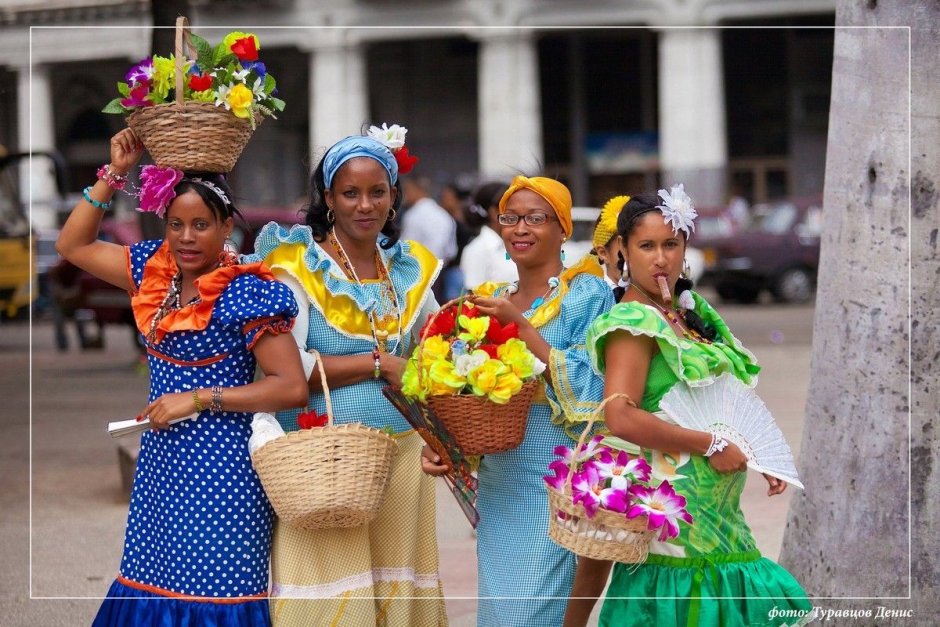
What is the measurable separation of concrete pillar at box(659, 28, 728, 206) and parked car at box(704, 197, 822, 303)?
9393mm

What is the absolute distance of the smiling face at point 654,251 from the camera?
4.10 meters

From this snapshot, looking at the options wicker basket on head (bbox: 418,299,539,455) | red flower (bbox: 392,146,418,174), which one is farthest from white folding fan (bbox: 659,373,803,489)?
red flower (bbox: 392,146,418,174)

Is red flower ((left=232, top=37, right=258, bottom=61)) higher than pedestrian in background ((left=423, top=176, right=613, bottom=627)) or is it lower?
higher

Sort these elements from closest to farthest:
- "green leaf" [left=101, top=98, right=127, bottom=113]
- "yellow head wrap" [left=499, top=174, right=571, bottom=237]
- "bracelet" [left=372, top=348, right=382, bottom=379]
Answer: "green leaf" [left=101, top=98, right=127, bottom=113] < "bracelet" [left=372, top=348, right=382, bottom=379] < "yellow head wrap" [left=499, top=174, right=571, bottom=237]

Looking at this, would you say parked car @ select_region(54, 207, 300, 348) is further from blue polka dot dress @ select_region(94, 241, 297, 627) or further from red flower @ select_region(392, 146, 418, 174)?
blue polka dot dress @ select_region(94, 241, 297, 627)

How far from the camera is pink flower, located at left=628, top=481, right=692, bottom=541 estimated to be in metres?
3.77

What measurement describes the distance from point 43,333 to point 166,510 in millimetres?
18895

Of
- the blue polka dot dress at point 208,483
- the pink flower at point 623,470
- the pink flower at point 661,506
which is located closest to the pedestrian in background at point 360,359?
the blue polka dot dress at point 208,483

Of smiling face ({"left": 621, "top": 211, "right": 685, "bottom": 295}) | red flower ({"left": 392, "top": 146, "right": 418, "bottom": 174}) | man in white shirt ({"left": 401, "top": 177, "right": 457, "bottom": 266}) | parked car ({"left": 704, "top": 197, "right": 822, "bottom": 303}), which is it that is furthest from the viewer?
parked car ({"left": 704, "top": 197, "right": 822, "bottom": 303})

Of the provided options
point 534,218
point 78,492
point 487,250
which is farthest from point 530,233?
point 78,492

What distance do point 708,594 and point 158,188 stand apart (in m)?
2.03

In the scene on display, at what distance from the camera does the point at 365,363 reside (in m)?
4.33

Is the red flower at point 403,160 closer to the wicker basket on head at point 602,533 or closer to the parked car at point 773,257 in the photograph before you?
the wicker basket on head at point 602,533

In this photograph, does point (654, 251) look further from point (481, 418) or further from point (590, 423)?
point (481, 418)
